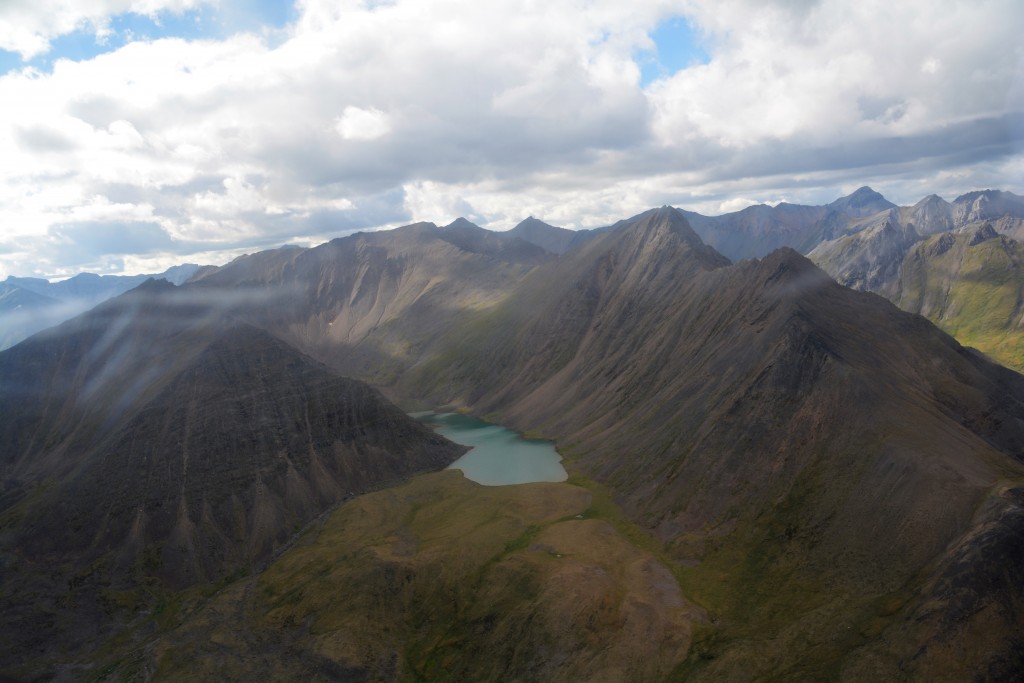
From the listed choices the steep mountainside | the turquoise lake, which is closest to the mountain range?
the steep mountainside

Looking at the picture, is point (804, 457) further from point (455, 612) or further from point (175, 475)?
point (175, 475)

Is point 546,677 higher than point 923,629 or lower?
lower

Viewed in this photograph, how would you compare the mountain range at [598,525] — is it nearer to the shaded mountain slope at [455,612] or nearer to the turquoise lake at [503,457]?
the shaded mountain slope at [455,612]

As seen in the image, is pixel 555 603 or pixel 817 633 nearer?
pixel 817 633

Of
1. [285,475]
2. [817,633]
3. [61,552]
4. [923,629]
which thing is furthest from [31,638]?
[923,629]

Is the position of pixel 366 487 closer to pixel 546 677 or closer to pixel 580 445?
pixel 580 445

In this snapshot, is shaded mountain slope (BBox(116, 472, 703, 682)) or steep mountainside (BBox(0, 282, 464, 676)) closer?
shaded mountain slope (BBox(116, 472, 703, 682))

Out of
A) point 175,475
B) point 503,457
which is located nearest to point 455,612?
point 175,475

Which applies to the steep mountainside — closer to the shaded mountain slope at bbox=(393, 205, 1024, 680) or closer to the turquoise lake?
the turquoise lake
